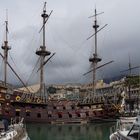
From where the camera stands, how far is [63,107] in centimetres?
8488

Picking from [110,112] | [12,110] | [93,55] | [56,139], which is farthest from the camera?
[93,55]

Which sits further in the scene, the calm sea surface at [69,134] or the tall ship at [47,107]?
the tall ship at [47,107]

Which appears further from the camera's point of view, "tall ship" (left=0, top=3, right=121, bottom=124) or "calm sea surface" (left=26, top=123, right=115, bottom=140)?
"tall ship" (left=0, top=3, right=121, bottom=124)

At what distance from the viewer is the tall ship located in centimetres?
8025

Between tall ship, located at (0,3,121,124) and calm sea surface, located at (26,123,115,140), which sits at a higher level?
tall ship, located at (0,3,121,124)

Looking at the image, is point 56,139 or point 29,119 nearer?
point 56,139

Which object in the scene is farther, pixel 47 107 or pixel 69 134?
pixel 47 107

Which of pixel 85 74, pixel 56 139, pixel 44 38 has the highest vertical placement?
pixel 44 38

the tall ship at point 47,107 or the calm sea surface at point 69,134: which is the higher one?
the tall ship at point 47,107

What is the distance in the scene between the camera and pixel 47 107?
84.9 metres

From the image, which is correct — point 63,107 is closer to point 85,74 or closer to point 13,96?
point 13,96

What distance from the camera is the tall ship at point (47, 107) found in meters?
80.2

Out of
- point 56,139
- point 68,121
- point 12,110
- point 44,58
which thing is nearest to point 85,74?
point 44,58

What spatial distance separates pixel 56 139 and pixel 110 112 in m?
42.5
